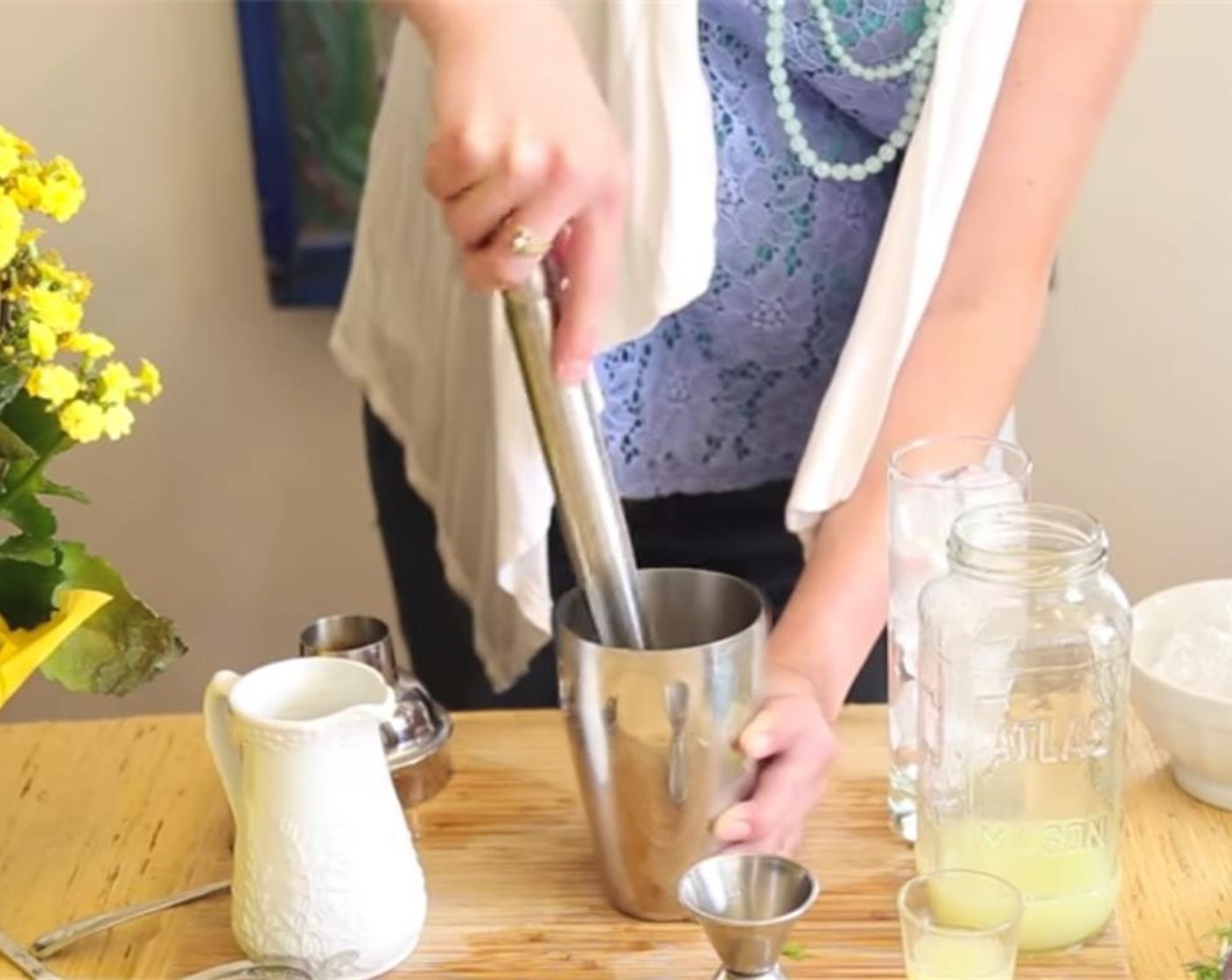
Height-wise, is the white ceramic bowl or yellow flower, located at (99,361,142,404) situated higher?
yellow flower, located at (99,361,142,404)

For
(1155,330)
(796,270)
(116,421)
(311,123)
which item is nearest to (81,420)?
(116,421)

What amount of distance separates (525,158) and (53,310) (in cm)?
21

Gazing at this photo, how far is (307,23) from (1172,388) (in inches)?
30.8

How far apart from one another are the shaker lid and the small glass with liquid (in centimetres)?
26

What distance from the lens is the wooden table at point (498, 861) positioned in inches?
31.3

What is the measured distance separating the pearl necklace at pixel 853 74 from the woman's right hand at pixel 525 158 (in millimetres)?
215

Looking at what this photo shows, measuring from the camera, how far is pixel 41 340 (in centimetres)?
76

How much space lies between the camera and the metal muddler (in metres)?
0.77

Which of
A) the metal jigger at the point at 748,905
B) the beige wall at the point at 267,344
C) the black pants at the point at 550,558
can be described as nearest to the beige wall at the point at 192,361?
the beige wall at the point at 267,344

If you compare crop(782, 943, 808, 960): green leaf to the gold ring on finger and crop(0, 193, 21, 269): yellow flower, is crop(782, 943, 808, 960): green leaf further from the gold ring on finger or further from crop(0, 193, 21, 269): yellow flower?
crop(0, 193, 21, 269): yellow flower

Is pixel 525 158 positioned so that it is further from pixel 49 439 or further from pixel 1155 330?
pixel 1155 330

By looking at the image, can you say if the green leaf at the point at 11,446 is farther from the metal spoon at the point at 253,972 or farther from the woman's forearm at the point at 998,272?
the woman's forearm at the point at 998,272

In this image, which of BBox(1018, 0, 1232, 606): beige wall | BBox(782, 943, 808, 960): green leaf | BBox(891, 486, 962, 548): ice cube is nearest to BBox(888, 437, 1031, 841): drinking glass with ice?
BBox(891, 486, 962, 548): ice cube

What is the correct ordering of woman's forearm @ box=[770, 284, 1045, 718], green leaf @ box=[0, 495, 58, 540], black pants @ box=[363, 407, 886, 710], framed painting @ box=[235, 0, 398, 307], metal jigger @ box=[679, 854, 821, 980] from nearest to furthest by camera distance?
metal jigger @ box=[679, 854, 821, 980] < green leaf @ box=[0, 495, 58, 540] < woman's forearm @ box=[770, 284, 1045, 718] < black pants @ box=[363, 407, 886, 710] < framed painting @ box=[235, 0, 398, 307]
